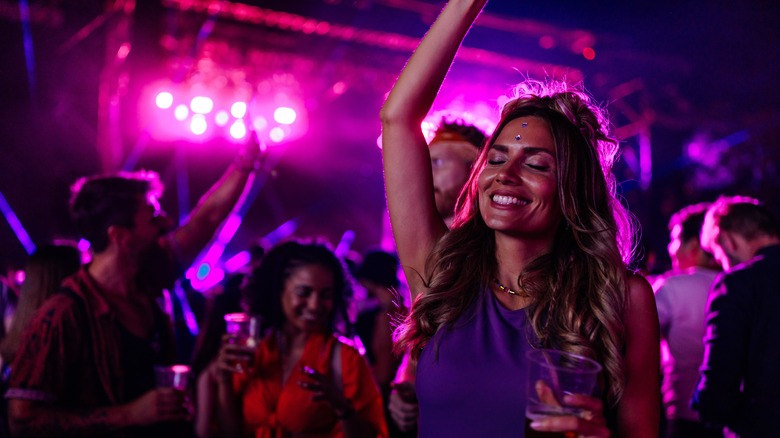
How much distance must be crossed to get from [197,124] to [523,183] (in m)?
9.20

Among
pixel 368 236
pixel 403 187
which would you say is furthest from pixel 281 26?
pixel 403 187

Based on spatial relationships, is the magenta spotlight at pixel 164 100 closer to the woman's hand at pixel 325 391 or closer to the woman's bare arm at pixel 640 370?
the woman's hand at pixel 325 391

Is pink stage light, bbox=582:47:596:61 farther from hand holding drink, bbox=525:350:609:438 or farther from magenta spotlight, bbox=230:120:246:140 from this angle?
hand holding drink, bbox=525:350:609:438

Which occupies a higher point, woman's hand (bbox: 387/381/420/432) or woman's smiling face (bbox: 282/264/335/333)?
woman's smiling face (bbox: 282/264/335/333)

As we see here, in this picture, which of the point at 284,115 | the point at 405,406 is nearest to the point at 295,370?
the point at 405,406

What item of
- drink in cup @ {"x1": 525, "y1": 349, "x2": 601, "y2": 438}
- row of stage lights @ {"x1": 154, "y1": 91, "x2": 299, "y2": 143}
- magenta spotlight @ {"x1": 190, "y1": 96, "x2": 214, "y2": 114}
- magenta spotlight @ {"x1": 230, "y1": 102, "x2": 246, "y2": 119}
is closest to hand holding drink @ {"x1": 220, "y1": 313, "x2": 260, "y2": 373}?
drink in cup @ {"x1": 525, "y1": 349, "x2": 601, "y2": 438}

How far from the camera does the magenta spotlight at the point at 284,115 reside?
35.7 ft

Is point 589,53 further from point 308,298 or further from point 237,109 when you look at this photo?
point 308,298

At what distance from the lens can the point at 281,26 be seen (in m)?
9.66

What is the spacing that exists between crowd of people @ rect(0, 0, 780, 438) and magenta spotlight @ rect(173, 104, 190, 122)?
576cm

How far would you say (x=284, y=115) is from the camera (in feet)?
35.8

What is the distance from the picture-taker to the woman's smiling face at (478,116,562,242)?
1.82m

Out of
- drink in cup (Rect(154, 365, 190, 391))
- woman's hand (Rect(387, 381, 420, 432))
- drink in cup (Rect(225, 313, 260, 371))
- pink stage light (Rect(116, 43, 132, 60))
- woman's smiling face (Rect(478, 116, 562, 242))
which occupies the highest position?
pink stage light (Rect(116, 43, 132, 60))

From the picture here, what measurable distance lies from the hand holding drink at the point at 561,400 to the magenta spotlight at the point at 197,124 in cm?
962
